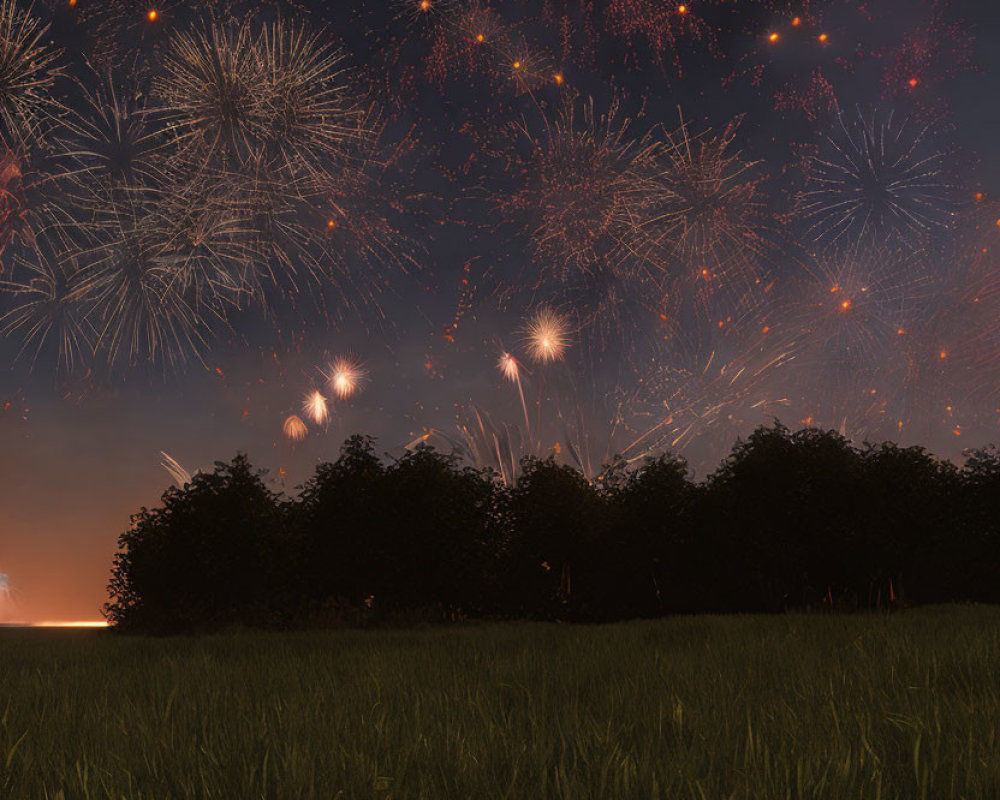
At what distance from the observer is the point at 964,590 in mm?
25719

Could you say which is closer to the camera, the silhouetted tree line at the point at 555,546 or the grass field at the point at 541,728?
the grass field at the point at 541,728

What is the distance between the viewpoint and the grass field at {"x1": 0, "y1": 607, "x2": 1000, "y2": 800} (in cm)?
311

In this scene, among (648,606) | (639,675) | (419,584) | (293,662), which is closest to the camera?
(639,675)

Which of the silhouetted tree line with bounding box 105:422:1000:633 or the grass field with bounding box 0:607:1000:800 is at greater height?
the silhouetted tree line with bounding box 105:422:1000:633

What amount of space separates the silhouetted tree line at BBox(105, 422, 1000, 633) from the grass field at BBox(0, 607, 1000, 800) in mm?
16391

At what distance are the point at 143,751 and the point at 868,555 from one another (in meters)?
25.1

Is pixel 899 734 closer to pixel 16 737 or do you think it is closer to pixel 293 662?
pixel 16 737

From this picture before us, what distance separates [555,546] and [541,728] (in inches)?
886

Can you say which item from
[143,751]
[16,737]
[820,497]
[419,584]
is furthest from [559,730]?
[820,497]

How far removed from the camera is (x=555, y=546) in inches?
1029

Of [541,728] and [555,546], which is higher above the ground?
[555,546]

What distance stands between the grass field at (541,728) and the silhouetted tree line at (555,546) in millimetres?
16391

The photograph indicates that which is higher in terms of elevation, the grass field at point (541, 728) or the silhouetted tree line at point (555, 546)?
the silhouetted tree line at point (555, 546)

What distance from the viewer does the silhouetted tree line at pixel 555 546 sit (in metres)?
23.8
